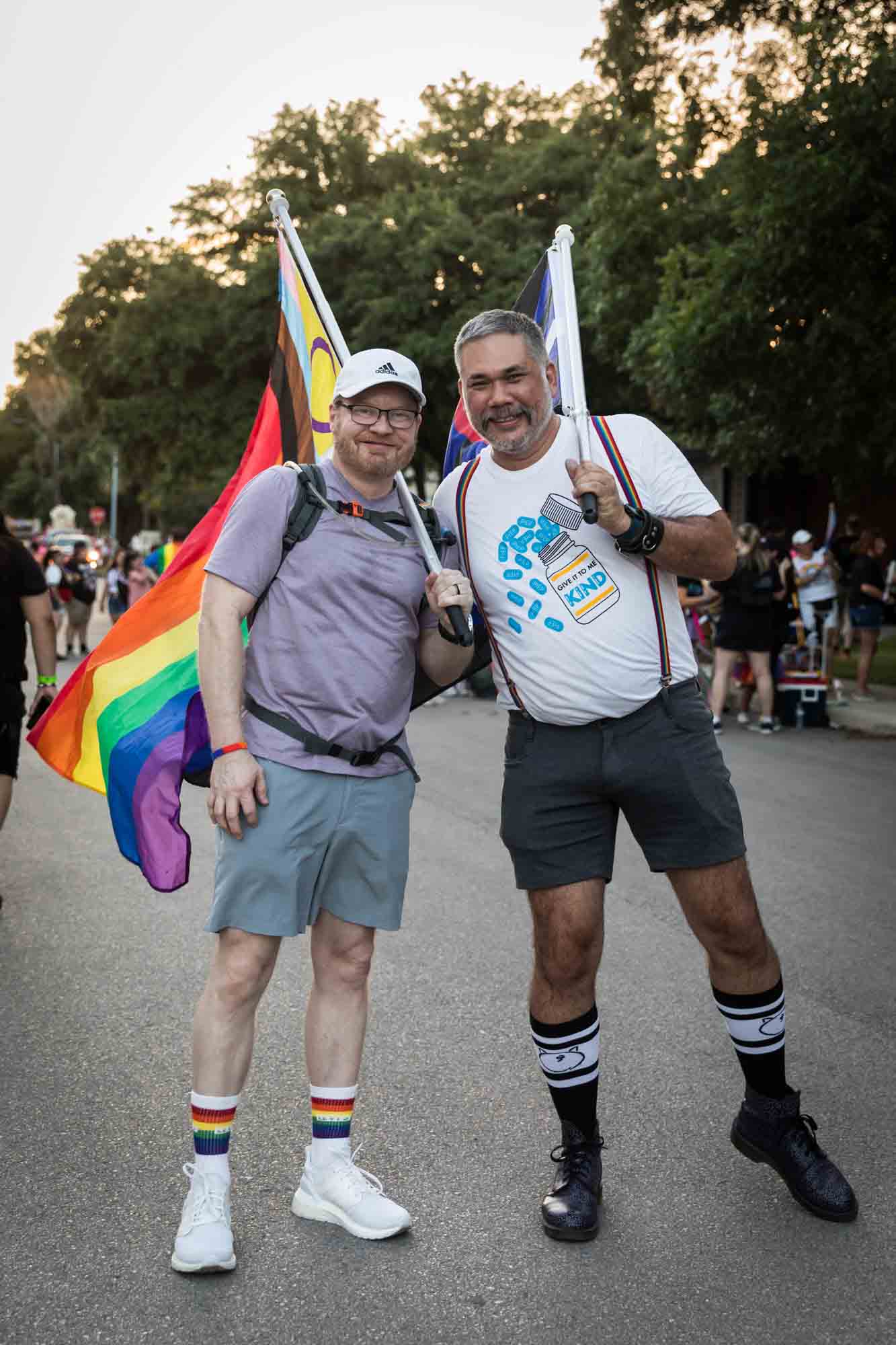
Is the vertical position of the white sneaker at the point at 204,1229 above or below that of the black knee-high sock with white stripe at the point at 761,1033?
below

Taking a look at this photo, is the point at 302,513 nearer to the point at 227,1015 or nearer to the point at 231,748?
the point at 231,748

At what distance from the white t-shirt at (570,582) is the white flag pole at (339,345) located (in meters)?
0.13

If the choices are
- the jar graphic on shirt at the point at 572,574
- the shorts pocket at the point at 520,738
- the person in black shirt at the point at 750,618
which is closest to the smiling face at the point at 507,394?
the jar graphic on shirt at the point at 572,574

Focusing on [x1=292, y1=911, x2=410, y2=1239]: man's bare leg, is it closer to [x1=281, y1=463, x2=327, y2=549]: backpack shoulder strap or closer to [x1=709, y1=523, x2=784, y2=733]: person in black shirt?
[x1=281, y1=463, x2=327, y2=549]: backpack shoulder strap

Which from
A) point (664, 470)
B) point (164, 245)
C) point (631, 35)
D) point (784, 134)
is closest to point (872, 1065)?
point (664, 470)

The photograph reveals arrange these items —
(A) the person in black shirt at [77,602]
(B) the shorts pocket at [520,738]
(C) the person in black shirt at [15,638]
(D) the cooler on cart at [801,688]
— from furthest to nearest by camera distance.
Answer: (A) the person in black shirt at [77,602] < (D) the cooler on cart at [801,688] < (C) the person in black shirt at [15,638] < (B) the shorts pocket at [520,738]

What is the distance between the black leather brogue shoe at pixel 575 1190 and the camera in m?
3.18

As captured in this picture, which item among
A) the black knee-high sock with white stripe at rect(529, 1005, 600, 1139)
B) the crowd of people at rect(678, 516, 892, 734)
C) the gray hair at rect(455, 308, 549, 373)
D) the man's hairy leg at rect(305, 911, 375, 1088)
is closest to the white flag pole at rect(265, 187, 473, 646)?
the gray hair at rect(455, 308, 549, 373)

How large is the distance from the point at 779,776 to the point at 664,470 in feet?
23.8

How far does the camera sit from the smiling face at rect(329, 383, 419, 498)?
10.7 feet

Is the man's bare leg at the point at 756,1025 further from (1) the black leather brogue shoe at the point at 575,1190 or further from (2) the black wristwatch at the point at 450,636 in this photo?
(2) the black wristwatch at the point at 450,636

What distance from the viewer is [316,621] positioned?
3.21 m

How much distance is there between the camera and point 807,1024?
4633 millimetres

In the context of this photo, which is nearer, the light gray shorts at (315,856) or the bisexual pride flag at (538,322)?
the light gray shorts at (315,856)
